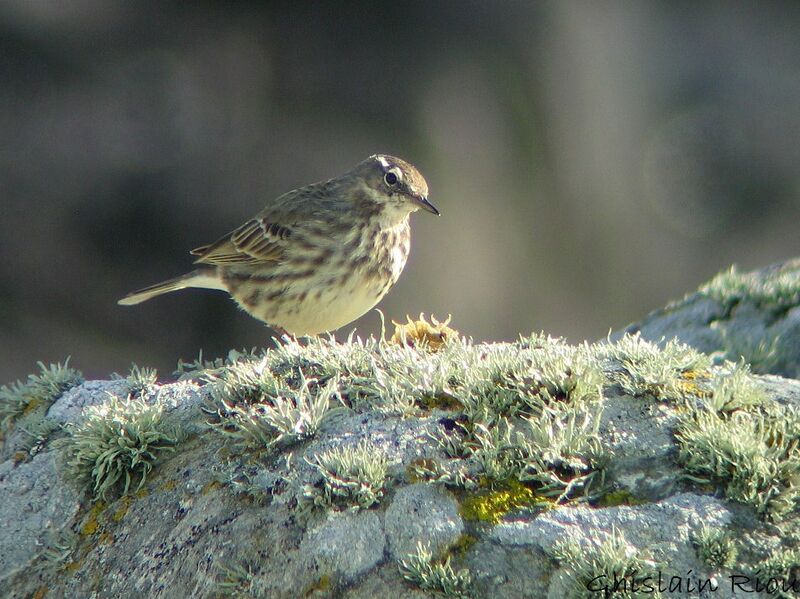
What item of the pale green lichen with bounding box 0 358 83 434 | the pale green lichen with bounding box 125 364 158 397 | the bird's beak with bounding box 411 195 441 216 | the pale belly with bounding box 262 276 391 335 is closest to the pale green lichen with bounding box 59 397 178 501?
the pale green lichen with bounding box 125 364 158 397

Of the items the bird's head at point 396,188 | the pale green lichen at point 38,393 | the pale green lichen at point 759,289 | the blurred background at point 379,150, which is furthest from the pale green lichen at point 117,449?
the blurred background at point 379,150

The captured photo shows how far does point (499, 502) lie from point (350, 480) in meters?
0.54

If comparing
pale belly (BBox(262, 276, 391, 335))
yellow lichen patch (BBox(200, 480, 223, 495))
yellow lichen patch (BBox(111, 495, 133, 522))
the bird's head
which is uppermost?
the bird's head

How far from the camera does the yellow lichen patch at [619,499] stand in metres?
4.05

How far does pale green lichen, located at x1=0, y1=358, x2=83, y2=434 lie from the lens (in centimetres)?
543

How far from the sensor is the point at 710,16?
736 inches

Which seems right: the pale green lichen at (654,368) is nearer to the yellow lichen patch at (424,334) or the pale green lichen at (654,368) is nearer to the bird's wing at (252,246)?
the yellow lichen patch at (424,334)

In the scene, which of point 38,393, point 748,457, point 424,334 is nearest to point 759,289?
point 424,334

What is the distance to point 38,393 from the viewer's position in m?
5.46

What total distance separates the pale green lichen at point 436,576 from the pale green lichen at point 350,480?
12.5 inches

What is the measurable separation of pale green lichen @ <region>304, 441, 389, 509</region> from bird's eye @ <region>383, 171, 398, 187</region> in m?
3.79

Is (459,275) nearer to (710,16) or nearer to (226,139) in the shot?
(226,139)

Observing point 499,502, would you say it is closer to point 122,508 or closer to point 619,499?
point 619,499

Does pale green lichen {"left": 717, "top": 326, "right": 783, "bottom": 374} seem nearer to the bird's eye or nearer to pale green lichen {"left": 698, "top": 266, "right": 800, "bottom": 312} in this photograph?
pale green lichen {"left": 698, "top": 266, "right": 800, "bottom": 312}
